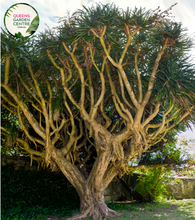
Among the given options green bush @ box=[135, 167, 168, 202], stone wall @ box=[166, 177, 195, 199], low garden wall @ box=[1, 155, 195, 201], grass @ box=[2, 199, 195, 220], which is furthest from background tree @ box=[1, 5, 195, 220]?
stone wall @ box=[166, 177, 195, 199]

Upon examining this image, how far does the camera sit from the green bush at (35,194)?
5255 millimetres

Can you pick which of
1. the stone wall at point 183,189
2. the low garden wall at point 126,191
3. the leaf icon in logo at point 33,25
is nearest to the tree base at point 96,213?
the low garden wall at point 126,191

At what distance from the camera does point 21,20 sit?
4527 mm

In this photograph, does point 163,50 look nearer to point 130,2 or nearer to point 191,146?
point 130,2

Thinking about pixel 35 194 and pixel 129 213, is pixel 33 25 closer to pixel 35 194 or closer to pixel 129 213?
pixel 35 194

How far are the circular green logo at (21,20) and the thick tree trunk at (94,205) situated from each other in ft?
12.4

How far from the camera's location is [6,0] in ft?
13.5

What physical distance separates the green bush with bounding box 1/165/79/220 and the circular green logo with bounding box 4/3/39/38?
3784mm

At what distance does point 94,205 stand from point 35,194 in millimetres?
2156

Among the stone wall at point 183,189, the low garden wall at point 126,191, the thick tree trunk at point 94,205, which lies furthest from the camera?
the stone wall at point 183,189

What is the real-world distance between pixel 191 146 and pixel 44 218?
4726 mm

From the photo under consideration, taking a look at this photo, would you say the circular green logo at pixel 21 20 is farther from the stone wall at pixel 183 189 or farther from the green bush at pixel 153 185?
the stone wall at pixel 183 189

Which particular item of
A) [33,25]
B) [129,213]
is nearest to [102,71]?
[33,25]

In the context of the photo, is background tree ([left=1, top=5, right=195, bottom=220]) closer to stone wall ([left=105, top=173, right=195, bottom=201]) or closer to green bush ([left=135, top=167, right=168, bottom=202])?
green bush ([left=135, top=167, right=168, bottom=202])
